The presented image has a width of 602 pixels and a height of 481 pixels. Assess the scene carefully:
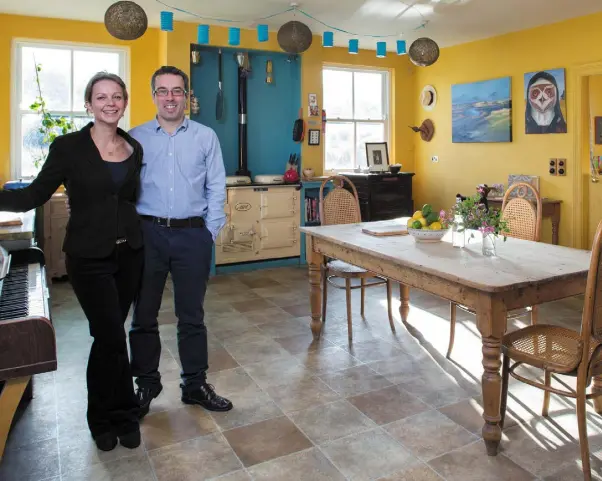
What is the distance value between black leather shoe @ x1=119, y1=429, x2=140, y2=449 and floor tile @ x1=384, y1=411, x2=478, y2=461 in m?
1.13

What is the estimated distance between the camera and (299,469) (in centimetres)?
224

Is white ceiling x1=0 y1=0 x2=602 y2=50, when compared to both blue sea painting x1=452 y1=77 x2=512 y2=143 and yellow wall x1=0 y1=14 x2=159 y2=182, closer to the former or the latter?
yellow wall x1=0 y1=14 x2=159 y2=182

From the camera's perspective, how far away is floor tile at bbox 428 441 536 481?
2.17 meters

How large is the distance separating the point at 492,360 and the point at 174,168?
5.32 ft

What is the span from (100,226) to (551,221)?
5.16 metres

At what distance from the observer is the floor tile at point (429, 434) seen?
2.38 metres

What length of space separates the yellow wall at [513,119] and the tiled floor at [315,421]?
288cm

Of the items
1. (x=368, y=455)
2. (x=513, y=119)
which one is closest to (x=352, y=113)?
(x=513, y=119)

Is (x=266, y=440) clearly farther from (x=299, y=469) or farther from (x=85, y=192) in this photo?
(x=85, y=192)

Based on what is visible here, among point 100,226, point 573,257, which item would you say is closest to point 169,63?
point 100,226

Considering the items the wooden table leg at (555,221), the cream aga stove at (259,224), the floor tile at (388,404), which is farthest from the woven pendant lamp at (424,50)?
the floor tile at (388,404)

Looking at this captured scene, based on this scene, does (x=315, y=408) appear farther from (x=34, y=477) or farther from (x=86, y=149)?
(x=86, y=149)

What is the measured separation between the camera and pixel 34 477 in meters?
2.19

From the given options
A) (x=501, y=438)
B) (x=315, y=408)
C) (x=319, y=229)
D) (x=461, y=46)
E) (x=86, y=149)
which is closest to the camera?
(x=86, y=149)
